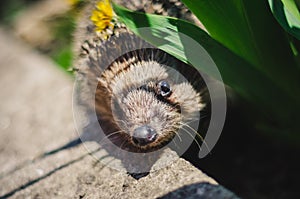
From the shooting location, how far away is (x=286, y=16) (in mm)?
1964

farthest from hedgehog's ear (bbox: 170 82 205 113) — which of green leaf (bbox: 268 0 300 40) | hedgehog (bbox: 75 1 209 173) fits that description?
green leaf (bbox: 268 0 300 40)

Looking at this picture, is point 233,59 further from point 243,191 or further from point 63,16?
point 63,16

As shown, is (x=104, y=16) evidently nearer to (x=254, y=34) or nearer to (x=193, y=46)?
(x=193, y=46)

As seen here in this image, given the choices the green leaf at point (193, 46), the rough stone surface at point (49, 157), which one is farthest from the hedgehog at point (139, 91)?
the green leaf at point (193, 46)

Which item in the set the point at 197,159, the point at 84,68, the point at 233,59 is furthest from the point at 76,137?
the point at 233,59

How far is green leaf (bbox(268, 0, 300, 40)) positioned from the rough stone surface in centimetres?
65

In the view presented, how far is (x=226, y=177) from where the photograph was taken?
9.20 feet

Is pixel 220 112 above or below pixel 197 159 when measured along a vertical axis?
above

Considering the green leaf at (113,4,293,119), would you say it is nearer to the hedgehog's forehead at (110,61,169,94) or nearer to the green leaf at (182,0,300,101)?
the green leaf at (182,0,300,101)

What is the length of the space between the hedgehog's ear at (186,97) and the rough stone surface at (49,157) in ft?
1.10

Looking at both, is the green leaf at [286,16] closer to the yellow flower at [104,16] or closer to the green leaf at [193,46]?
the green leaf at [193,46]

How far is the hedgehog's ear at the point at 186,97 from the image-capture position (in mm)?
2553

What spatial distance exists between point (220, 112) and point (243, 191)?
0.42 m

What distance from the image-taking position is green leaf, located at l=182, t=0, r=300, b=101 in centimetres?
219
